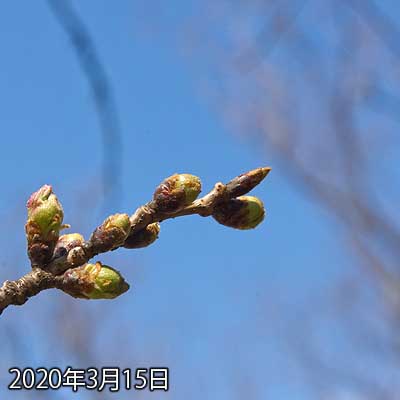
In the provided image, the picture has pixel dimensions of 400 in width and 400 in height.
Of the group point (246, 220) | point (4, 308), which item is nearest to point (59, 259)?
point (4, 308)

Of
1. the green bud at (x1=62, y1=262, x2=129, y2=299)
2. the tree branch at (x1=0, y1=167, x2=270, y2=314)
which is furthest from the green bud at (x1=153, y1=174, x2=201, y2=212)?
the green bud at (x1=62, y1=262, x2=129, y2=299)

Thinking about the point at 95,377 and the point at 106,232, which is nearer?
the point at 106,232

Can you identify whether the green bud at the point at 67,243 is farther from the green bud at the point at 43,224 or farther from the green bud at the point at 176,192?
the green bud at the point at 176,192

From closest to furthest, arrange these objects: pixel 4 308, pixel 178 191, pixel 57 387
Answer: pixel 4 308 < pixel 178 191 < pixel 57 387

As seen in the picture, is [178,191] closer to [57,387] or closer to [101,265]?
[101,265]

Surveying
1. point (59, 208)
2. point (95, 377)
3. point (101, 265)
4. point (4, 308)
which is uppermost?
point (95, 377)

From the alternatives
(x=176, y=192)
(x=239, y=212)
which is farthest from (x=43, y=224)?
(x=239, y=212)

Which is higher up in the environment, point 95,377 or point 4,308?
point 95,377
